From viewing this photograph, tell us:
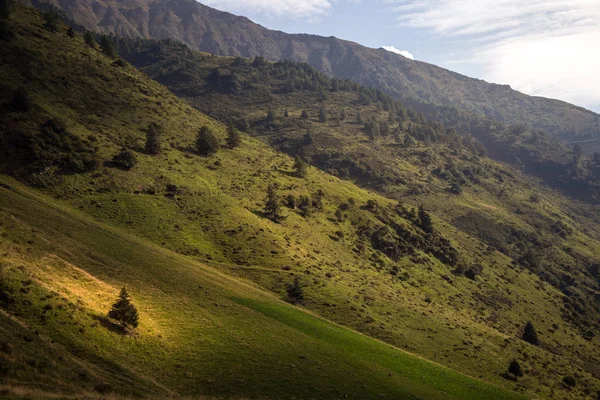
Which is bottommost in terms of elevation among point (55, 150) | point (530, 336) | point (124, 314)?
point (124, 314)

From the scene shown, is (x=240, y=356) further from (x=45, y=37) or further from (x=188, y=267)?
(x=45, y=37)

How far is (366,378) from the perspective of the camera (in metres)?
39.7

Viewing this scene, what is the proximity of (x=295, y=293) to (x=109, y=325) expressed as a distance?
113ft

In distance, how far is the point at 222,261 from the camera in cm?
6625

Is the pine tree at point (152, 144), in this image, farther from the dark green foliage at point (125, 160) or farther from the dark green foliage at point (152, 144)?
the dark green foliage at point (125, 160)

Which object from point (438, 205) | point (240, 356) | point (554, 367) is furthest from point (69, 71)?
point (438, 205)

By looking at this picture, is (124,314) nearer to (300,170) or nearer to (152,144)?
(152,144)

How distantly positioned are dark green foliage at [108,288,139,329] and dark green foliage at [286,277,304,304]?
31100 mm

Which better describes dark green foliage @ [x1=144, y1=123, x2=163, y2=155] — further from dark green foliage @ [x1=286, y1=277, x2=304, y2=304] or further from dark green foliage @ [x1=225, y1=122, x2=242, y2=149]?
dark green foliage @ [x1=286, y1=277, x2=304, y2=304]

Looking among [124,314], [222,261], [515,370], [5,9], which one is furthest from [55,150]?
[515,370]

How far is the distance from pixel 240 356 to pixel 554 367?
208ft

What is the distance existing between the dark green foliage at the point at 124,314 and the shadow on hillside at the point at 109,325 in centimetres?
48

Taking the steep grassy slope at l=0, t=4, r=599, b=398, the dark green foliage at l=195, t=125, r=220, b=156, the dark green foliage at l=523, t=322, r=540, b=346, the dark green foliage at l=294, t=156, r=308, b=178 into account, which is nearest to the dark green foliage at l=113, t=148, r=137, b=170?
the steep grassy slope at l=0, t=4, r=599, b=398

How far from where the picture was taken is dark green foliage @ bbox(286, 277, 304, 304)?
200 ft
